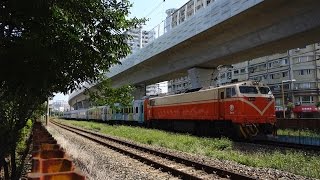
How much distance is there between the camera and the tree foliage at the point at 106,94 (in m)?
15.8

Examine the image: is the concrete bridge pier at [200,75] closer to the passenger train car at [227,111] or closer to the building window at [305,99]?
the passenger train car at [227,111]

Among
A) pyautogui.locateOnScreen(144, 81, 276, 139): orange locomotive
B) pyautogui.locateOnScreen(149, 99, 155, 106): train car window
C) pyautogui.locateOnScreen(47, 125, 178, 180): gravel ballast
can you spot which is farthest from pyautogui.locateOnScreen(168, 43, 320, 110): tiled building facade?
pyautogui.locateOnScreen(47, 125, 178, 180): gravel ballast

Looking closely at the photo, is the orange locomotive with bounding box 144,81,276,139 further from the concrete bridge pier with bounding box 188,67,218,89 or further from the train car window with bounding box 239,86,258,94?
the concrete bridge pier with bounding box 188,67,218,89

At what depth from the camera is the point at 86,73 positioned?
12.2 metres

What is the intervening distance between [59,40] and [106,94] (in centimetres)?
618

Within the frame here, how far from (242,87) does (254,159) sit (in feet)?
25.3

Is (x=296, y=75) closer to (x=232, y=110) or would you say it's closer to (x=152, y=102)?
(x=152, y=102)

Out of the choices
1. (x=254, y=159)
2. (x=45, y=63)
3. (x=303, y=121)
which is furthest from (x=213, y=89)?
(x=45, y=63)

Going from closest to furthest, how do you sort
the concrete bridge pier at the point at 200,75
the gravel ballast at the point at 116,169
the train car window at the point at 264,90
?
1. the gravel ballast at the point at 116,169
2. the train car window at the point at 264,90
3. the concrete bridge pier at the point at 200,75

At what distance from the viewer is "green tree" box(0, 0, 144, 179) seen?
9.15m

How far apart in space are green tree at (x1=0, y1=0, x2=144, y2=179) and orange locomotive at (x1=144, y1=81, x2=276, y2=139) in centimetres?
889

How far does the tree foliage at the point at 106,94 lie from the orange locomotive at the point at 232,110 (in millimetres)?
6123

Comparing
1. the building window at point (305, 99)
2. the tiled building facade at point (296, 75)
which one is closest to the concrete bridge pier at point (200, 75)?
the tiled building facade at point (296, 75)

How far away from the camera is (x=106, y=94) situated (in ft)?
52.9
